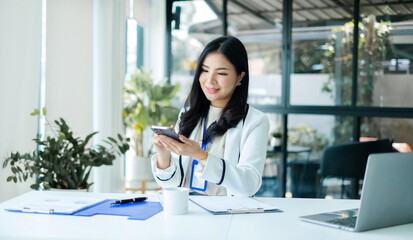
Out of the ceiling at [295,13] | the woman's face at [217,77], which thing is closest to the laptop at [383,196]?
the woman's face at [217,77]

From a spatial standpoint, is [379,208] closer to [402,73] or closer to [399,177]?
[399,177]

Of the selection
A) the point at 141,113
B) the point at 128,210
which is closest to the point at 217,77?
the point at 128,210

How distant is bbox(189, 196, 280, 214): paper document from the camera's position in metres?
1.66

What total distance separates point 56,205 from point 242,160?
34.2 inches

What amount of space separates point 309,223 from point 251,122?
2.52ft

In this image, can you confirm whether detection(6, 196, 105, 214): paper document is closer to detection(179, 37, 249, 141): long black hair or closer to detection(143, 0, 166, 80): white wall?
detection(179, 37, 249, 141): long black hair

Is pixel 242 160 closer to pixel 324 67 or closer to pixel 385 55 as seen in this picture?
pixel 324 67

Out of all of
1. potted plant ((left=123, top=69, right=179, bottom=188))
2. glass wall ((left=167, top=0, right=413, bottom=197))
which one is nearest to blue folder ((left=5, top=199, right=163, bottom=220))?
potted plant ((left=123, top=69, right=179, bottom=188))

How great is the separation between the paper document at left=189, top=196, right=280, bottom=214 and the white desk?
4 centimetres

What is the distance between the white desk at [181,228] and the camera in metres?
1.36

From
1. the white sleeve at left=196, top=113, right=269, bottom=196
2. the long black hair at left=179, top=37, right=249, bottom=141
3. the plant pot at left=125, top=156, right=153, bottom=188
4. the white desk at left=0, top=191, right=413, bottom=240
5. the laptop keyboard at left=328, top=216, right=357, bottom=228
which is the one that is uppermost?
the long black hair at left=179, top=37, right=249, bottom=141

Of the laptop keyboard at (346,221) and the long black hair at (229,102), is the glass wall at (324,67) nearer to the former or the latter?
the long black hair at (229,102)

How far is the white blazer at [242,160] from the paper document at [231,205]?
0.34ft

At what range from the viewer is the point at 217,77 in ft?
7.22
